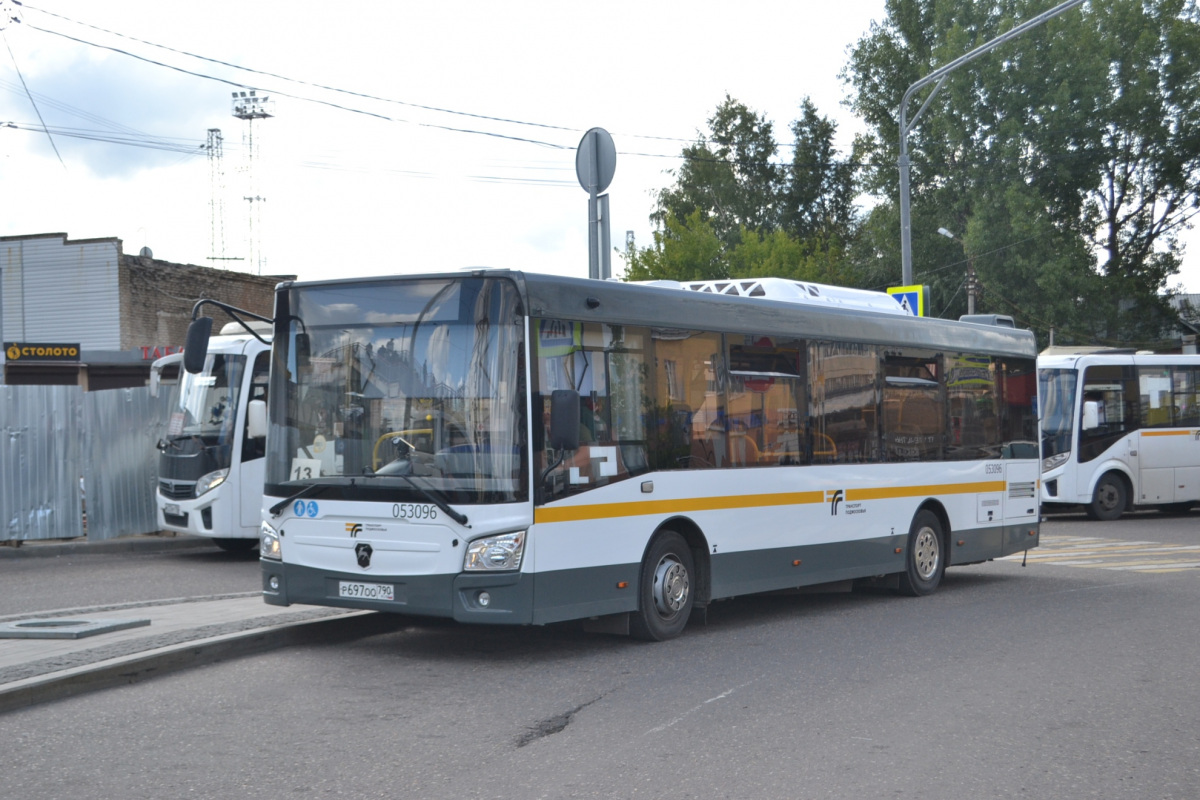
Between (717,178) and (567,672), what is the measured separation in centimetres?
5598

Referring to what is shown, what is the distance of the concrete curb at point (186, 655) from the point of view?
7441mm

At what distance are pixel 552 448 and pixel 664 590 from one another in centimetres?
179

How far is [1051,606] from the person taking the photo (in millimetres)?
12242

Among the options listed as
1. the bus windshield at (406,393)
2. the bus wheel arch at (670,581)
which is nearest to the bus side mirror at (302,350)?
the bus windshield at (406,393)

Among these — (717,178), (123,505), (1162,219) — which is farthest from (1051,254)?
(123,505)

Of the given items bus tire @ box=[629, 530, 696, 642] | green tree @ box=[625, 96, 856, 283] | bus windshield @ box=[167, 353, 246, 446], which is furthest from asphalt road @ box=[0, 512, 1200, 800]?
green tree @ box=[625, 96, 856, 283]

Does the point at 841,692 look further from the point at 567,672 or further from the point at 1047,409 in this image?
the point at 1047,409

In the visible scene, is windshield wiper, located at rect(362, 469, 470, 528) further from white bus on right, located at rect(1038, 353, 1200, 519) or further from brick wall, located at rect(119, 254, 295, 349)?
brick wall, located at rect(119, 254, 295, 349)

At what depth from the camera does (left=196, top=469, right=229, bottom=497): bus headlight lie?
16359 mm

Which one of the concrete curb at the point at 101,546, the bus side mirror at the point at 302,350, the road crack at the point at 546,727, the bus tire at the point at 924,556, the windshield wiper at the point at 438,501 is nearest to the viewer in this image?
the road crack at the point at 546,727

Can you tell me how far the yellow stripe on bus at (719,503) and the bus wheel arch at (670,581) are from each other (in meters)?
0.18

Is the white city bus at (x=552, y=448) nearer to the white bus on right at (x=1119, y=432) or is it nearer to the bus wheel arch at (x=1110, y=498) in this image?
the white bus on right at (x=1119, y=432)

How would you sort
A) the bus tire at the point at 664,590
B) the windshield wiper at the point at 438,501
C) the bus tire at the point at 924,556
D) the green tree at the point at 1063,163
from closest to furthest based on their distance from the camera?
the windshield wiper at the point at 438,501, the bus tire at the point at 664,590, the bus tire at the point at 924,556, the green tree at the point at 1063,163

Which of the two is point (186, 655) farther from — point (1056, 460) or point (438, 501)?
point (1056, 460)
